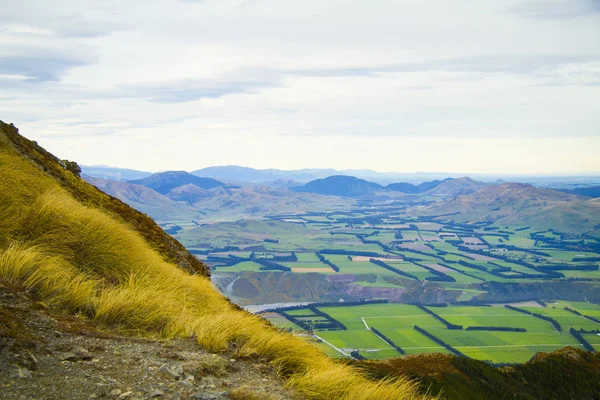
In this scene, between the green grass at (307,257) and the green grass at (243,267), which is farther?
the green grass at (307,257)

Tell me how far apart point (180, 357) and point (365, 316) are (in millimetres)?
70067

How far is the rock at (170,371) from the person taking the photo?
18.8 ft

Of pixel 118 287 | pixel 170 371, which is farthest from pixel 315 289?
pixel 170 371

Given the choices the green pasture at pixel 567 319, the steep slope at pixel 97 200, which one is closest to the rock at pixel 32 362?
the steep slope at pixel 97 200

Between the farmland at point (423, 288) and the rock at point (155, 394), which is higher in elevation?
the rock at point (155, 394)

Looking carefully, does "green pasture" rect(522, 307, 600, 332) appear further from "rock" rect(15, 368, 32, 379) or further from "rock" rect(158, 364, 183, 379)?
"rock" rect(15, 368, 32, 379)

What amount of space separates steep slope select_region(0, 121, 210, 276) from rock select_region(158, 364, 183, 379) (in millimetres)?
9144

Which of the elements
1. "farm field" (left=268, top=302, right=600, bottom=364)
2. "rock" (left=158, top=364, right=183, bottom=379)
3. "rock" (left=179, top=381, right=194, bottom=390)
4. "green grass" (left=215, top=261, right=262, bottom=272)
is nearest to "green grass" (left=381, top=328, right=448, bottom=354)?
"farm field" (left=268, top=302, right=600, bottom=364)

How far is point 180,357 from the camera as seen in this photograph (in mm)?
6406

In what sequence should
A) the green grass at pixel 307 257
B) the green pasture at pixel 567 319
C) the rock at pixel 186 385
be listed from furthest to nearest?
the green grass at pixel 307 257 < the green pasture at pixel 567 319 < the rock at pixel 186 385

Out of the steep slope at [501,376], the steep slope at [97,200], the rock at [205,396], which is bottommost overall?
the steep slope at [501,376]

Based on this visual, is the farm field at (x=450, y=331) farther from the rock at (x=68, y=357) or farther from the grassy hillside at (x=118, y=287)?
the rock at (x=68, y=357)

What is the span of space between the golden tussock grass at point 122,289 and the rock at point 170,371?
3.57 feet

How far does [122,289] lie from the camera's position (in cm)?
859
